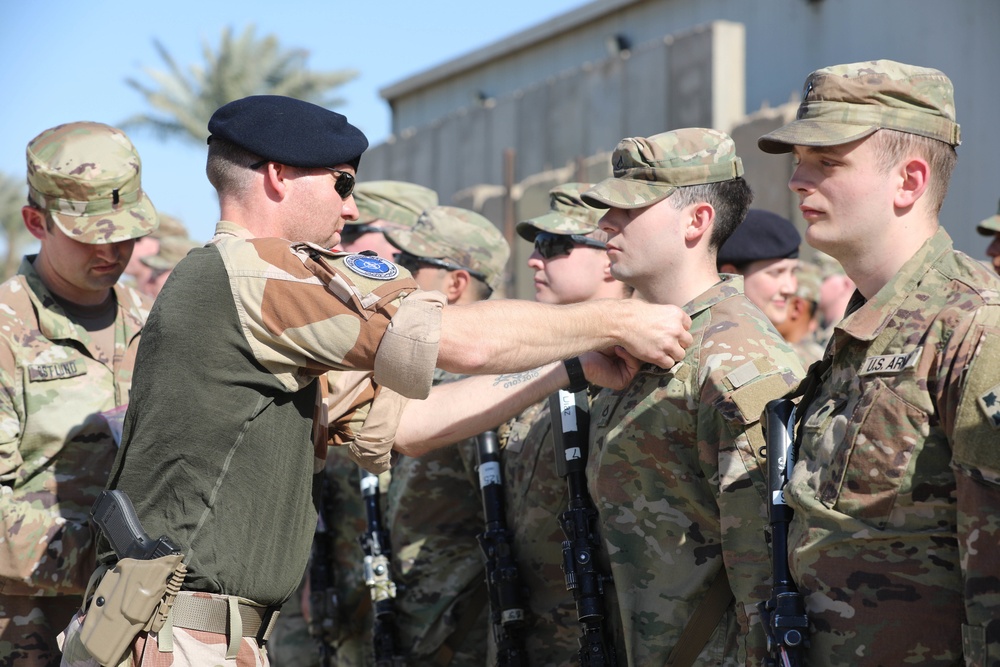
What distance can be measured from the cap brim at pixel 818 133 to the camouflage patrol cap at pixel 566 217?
6.89 ft

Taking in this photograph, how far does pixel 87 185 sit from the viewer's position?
453 centimetres

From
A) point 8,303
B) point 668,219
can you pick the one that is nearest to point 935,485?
point 668,219

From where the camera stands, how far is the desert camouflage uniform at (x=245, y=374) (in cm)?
312

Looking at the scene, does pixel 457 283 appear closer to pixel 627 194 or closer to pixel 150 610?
pixel 627 194

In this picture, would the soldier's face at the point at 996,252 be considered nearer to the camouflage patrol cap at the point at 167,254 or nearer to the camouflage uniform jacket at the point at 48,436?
the camouflage uniform jacket at the point at 48,436

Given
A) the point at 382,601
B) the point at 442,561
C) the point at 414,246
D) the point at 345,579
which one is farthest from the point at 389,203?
the point at 382,601

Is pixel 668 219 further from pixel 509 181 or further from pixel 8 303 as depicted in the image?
pixel 509 181

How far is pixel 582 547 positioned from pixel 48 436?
213 cm

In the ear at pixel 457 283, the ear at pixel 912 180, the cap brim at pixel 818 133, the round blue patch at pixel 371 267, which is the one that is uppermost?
the cap brim at pixel 818 133

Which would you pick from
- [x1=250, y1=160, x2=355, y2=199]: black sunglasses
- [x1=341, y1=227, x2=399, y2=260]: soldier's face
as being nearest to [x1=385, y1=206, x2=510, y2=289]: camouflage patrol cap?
[x1=341, y1=227, x2=399, y2=260]: soldier's face

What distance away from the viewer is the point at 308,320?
3.11 m

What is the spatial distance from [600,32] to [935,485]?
20.0m

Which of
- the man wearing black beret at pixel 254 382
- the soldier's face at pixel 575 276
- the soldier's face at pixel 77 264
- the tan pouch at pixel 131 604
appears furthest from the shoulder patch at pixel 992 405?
the soldier's face at pixel 77 264

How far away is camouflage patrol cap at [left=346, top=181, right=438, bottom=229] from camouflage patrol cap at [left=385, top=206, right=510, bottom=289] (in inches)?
23.2
